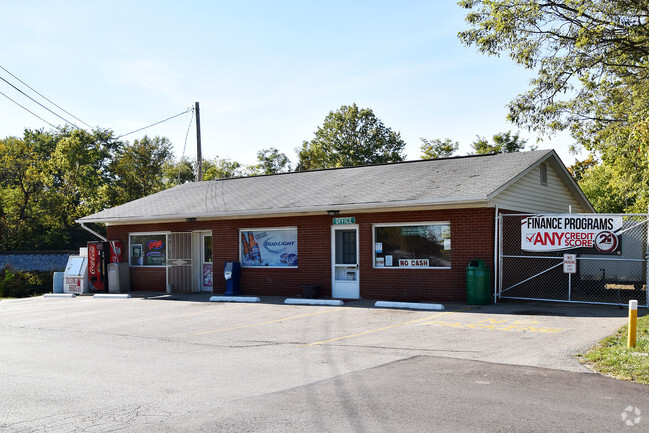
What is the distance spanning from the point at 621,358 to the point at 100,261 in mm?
18985

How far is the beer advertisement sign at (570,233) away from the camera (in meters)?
14.4

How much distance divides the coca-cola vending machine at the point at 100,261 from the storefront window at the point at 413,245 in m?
10.8

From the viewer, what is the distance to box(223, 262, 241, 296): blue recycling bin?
19578 mm

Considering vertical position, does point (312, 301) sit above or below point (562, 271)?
below

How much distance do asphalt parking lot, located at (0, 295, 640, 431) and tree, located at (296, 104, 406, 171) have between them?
122ft

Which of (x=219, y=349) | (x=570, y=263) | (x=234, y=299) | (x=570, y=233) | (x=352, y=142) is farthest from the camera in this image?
(x=352, y=142)

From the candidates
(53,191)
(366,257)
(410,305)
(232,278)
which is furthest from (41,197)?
(410,305)

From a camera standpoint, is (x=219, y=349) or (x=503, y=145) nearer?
(x=219, y=349)

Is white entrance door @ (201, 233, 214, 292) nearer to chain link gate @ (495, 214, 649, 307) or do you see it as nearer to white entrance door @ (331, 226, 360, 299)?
white entrance door @ (331, 226, 360, 299)

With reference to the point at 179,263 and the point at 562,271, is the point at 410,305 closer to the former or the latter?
the point at 562,271

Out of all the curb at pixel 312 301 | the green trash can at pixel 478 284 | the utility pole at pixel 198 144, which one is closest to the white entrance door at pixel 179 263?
the curb at pixel 312 301

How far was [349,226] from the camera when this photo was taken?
18.0 m

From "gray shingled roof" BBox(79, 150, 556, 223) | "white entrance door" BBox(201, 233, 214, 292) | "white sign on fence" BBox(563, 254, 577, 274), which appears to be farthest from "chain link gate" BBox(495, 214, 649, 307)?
"white entrance door" BBox(201, 233, 214, 292)

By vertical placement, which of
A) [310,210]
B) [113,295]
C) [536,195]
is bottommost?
[113,295]
